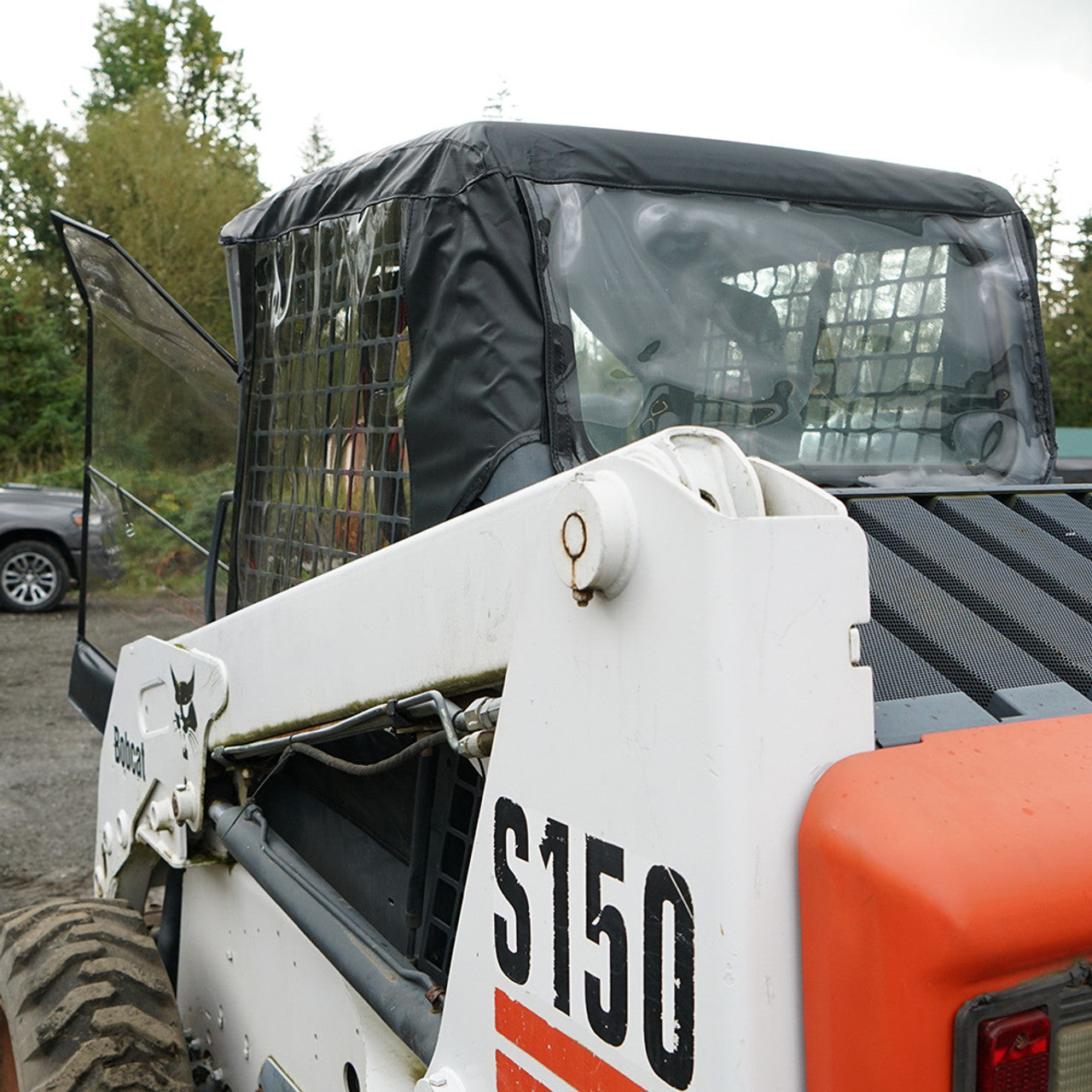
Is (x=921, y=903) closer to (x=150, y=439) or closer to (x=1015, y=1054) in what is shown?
(x=1015, y=1054)

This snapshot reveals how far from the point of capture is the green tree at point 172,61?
40.1m

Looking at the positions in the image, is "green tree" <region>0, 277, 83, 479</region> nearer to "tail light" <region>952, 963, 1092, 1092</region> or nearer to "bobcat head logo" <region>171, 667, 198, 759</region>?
"bobcat head logo" <region>171, 667, 198, 759</region>

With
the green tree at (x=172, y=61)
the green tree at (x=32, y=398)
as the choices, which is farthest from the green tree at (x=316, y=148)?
the green tree at (x=32, y=398)

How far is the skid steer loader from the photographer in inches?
46.0

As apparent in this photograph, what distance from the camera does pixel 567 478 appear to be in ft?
4.62

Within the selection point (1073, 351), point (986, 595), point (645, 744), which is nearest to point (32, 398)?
point (1073, 351)

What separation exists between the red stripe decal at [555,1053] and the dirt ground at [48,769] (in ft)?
6.40

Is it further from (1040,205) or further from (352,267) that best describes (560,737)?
(1040,205)

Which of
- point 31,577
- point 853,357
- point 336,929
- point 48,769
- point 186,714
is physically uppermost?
point 853,357

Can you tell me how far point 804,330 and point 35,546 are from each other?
37.7 feet

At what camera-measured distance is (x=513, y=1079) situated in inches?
58.6

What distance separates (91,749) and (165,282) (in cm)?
1963

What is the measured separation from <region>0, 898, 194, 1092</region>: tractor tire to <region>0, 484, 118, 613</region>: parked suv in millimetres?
10146

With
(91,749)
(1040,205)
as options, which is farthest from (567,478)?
(1040,205)
